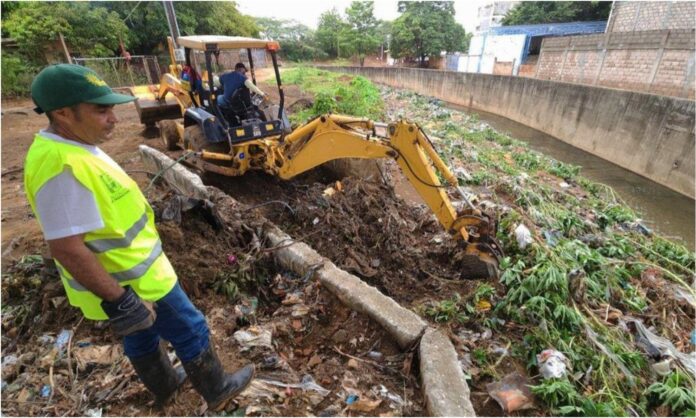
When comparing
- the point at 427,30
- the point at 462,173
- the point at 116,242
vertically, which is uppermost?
the point at 427,30

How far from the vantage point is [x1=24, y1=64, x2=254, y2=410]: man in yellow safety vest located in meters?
1.34

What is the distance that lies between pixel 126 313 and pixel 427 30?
3291 cm

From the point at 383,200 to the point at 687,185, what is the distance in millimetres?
8661

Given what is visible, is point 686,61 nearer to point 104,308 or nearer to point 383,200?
point 383,200

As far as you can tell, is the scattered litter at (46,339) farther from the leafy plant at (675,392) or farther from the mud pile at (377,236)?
the leafy plant at (675,392)

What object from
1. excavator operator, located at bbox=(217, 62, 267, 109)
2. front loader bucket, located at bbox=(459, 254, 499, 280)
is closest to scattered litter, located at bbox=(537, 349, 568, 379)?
front loader bucket, located at bbox=(459, 254, 499, 280)

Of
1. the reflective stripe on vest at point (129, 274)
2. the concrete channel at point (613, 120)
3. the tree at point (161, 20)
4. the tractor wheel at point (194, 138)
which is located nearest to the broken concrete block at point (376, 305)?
the reflective stripe on vest at point (129, 274)


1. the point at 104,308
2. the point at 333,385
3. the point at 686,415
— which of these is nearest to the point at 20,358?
the point at 104,308

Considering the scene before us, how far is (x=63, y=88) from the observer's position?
1374 millimetres

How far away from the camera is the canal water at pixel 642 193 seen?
6.98 metres

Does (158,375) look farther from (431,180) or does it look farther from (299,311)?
(431,180)

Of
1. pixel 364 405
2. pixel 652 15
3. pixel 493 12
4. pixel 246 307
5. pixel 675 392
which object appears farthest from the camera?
pixel 493 12

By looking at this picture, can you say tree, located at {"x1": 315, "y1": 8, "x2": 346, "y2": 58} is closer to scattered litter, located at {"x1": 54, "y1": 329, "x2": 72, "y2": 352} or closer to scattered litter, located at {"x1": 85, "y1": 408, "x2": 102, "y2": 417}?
scattered litter, located at {"x1": 54, "y1": 329, "x2": 72, "y2": 352}

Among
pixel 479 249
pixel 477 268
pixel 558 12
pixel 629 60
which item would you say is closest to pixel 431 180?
pixel 479 249
